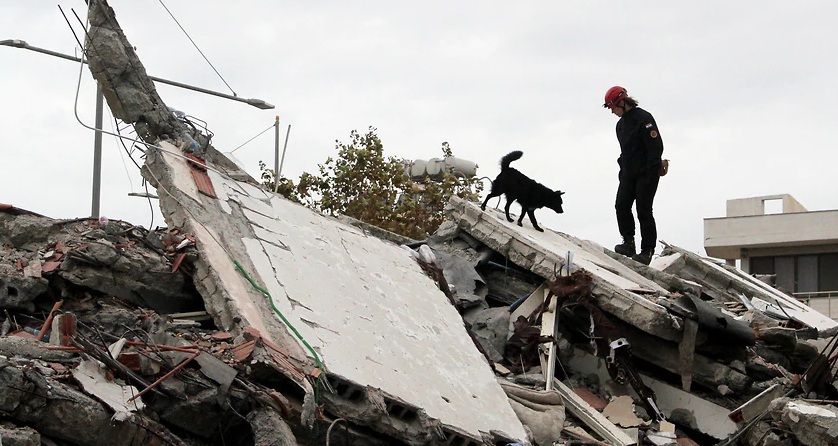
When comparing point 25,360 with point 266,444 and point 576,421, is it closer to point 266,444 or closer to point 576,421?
point 266,444

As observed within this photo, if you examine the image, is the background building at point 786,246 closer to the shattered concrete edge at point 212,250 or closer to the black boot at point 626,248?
the black boot at point 626,248

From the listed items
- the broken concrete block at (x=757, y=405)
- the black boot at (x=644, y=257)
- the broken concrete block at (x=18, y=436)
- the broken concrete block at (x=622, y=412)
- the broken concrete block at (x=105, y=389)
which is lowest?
the broken concrete block at (x=622, y=412)

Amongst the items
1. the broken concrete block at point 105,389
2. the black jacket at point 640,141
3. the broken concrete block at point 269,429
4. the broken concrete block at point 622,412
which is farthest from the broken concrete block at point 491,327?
the broken concrete block at point 105,389

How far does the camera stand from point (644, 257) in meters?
13.9

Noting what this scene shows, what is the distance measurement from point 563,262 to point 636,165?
294 cm

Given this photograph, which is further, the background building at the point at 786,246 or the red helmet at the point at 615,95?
the background building at the point at 786,246

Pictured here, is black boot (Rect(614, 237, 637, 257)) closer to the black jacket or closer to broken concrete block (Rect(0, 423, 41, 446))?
the black jacket

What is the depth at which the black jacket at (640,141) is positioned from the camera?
13.3 meters

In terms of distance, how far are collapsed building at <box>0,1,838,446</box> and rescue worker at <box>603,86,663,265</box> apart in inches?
41.0

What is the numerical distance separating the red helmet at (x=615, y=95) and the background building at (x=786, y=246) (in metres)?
16.7

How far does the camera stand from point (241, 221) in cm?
919

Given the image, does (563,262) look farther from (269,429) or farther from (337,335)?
(269,429)

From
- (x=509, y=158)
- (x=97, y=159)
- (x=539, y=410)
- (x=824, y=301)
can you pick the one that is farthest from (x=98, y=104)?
(x=824, y=301)

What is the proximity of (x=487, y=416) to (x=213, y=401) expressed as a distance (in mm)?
2387
